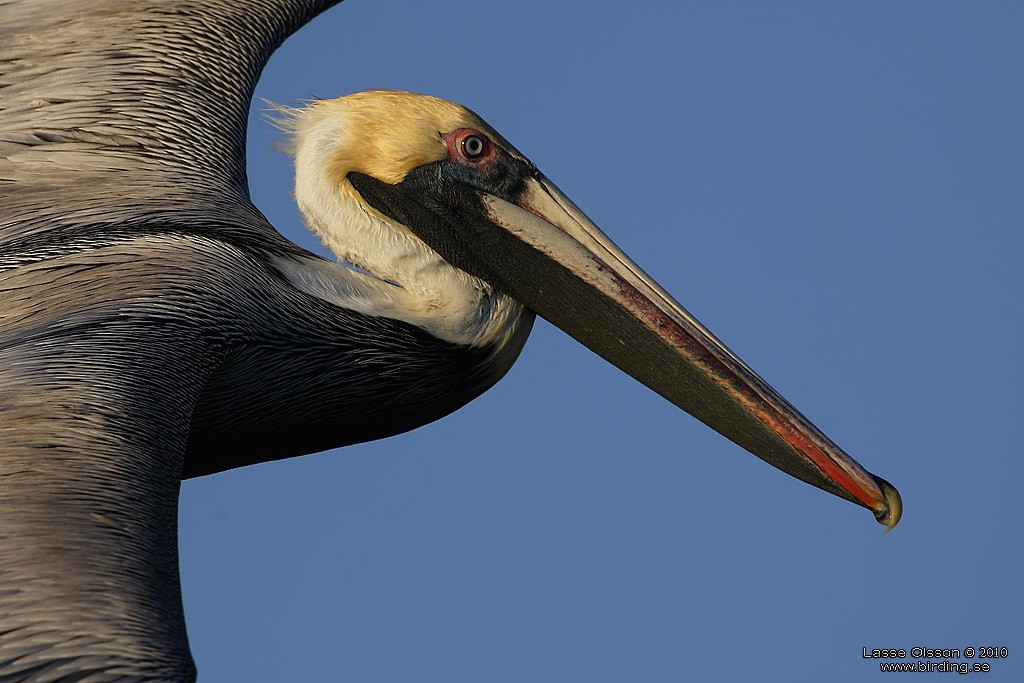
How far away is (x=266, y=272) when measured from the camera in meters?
6.13

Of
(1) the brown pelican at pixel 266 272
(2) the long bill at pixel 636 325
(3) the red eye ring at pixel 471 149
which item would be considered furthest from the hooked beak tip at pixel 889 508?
(3) the red eye ring at pixel 471 149

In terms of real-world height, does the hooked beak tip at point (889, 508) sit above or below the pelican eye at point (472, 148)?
below

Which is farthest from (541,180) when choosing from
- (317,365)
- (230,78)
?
(230,78)

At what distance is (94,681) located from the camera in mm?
3990

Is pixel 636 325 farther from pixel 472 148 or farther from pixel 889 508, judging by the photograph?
pixel 889 508

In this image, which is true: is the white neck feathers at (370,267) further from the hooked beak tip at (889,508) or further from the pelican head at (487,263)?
the hooked beak tip at (889,508)

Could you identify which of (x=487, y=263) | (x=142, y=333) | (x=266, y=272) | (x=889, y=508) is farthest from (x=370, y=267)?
(x=889, y=508)

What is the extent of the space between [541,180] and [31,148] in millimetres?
2258

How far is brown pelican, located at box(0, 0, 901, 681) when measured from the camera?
5363 millimetres

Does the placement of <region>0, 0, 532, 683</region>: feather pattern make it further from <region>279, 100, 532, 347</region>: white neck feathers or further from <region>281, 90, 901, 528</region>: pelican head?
<region>281, 90, 901, 528</region>: pelican head

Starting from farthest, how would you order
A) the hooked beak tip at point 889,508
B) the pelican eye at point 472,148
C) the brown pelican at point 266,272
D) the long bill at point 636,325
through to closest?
the pelican eye at point 472,148 < the long bill at point 636,325 < the hooked beak tip at point 889,508 < the brown pelican at point 266,272

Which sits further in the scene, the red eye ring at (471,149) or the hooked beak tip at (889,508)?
the red eye ring at (471,149)

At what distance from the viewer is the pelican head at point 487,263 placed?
6410 mm

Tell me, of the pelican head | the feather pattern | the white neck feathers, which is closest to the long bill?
the pelican head
